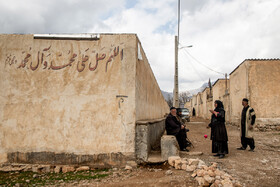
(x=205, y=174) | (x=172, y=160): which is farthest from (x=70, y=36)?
(x=205, y=174)

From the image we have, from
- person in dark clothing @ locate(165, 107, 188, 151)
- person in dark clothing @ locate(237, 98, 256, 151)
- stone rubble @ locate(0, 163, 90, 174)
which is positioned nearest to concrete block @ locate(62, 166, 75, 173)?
stone rubble @ locate(0, 163, 90, 174)

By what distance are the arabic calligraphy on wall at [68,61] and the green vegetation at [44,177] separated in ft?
7.27

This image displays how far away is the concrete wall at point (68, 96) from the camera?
4.26 m

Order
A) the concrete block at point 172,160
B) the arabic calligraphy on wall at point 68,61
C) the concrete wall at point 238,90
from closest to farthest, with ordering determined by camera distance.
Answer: the concrete block at point 172,160 → the arabic calligraphy on wall at point 68,61 → the concrete wall at point 238,90

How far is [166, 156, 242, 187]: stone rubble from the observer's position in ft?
9.81

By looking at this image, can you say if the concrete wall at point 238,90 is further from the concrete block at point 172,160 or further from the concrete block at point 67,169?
the concrete block at point 67,169

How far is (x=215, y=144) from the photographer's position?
16.4 feet

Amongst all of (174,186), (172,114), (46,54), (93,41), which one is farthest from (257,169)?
(46,54)

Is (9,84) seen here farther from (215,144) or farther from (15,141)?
(215,144)

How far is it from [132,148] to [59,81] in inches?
87.6

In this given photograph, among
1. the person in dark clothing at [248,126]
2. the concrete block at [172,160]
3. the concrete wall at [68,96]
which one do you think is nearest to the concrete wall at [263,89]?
the person in dark clothing at [248,126]

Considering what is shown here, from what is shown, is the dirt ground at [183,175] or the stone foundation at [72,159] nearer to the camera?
the dirt ground at [183,175]

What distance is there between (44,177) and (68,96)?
5.62 feet

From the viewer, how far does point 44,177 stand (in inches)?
153
